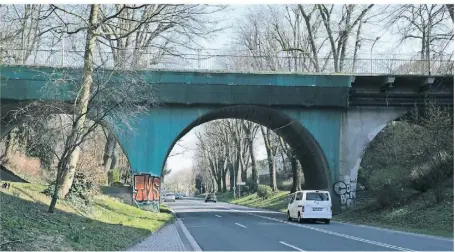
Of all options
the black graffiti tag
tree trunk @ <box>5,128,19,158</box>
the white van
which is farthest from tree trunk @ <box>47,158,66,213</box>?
tree trunk @ <box>5,128,19,158</box>

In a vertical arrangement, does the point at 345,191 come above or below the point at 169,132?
below

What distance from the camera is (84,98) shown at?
18109 mm

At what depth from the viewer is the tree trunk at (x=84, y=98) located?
56.0 feet

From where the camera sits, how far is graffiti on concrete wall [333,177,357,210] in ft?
101

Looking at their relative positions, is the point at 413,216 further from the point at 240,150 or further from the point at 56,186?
the point at 240,150

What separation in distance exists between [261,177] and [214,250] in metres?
73.0

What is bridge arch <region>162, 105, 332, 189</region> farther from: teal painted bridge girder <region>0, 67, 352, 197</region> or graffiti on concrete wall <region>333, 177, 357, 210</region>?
graffiti on concrete wall <region>333, 177, 357, 210</region>

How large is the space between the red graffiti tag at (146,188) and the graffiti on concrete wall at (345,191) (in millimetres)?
10015

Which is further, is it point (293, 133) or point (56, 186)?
point (293, 133)

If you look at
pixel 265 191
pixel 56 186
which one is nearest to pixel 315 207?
pixel 56 186

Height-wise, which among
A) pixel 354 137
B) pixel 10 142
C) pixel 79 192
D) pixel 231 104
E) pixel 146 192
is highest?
pixel 231 104

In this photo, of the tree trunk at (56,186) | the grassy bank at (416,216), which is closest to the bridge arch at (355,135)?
the grassy bank at (416,216)

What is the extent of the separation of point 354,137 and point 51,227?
21514mm

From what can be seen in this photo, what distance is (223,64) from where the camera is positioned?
101 ft
